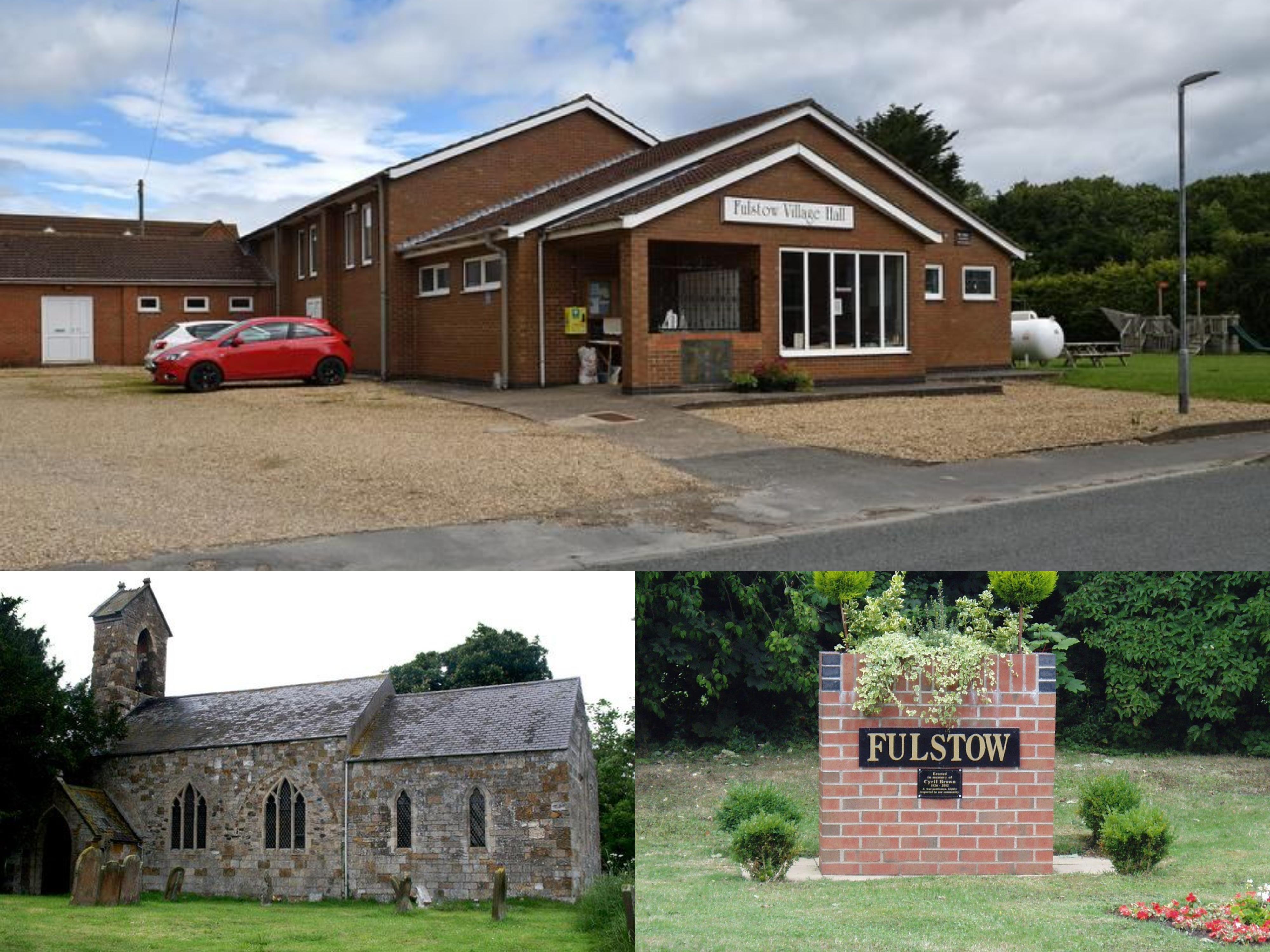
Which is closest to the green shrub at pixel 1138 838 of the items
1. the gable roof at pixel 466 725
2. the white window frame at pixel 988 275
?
the gable roof at pixel 466 725

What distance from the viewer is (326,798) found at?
2455 cm

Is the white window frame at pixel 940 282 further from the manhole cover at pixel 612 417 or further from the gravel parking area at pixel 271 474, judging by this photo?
the gravel parking area at pixel 271 474

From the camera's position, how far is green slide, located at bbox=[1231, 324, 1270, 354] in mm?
45406

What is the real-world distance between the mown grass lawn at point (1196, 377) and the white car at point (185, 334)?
Result: 20.4m

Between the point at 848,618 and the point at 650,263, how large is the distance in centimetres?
1774

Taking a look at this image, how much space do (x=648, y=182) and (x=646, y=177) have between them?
0.11 metres

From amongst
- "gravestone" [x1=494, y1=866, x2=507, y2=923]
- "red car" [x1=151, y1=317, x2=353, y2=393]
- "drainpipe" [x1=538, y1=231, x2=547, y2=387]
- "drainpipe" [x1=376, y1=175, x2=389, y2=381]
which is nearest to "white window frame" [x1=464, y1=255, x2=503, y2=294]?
"drainpipe" [x1=538, y1=231, x2=547, y2=387]

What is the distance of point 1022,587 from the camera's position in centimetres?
823

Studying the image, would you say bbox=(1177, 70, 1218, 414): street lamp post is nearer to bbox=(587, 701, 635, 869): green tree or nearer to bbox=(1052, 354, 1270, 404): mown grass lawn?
bbox=(1052, 354, 1270, 404): mown grass lawn

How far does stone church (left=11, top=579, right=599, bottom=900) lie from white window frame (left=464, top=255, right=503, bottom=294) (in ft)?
29.4

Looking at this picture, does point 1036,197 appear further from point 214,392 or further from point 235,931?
point 235,931

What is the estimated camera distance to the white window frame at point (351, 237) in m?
33.8

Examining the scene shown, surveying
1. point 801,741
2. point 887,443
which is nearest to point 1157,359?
point 887,443

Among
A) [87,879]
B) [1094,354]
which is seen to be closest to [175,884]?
[87,879]
